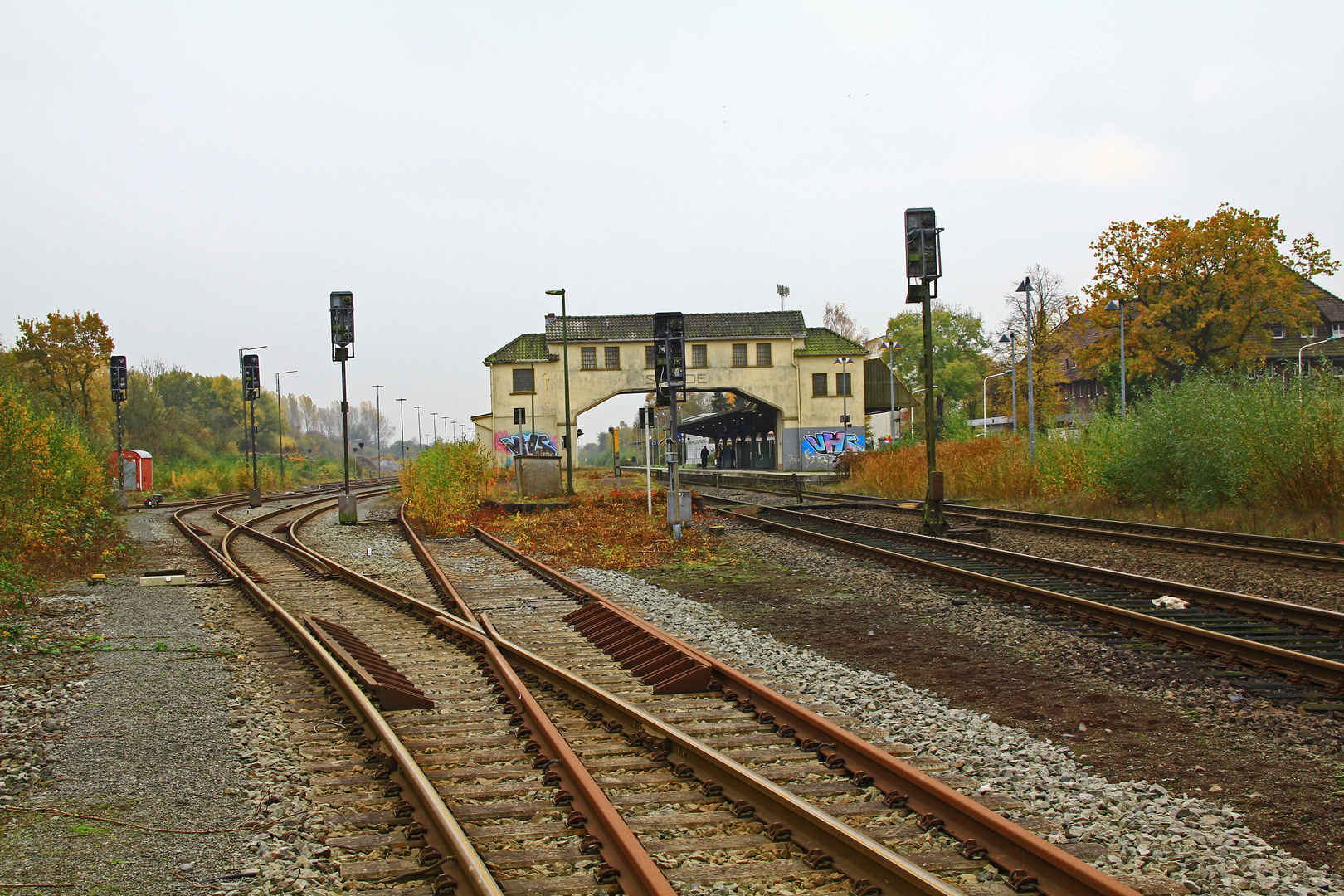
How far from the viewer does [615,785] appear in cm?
512

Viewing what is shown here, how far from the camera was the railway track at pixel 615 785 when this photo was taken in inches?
157

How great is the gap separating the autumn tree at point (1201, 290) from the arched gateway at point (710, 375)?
48.4 feet

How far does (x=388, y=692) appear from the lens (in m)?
6.85

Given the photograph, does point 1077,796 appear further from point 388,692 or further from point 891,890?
point 388,692

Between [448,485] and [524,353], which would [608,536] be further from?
[524,353]

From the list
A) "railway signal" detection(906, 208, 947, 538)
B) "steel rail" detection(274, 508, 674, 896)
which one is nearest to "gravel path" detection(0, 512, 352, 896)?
"steel rail" detection(274, 508, 674, 896)

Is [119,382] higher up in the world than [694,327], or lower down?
lower down

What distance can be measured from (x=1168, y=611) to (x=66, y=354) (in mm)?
56070

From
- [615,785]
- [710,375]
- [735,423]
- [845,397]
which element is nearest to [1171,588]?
[615,785]

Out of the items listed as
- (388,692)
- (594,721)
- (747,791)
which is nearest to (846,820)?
(747,791)

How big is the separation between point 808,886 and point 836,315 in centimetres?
9936

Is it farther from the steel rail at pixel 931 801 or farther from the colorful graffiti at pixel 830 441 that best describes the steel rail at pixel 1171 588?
the colorful graffiti at pixel 830 441

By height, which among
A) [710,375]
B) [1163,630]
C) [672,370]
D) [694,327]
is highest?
[694,327]

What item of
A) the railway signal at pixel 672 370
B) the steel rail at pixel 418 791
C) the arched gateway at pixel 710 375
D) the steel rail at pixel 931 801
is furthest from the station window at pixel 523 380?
the steel rail at pixel 931 801
